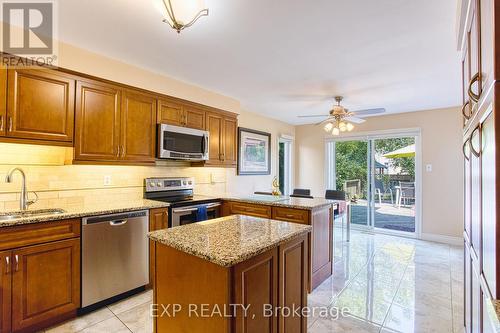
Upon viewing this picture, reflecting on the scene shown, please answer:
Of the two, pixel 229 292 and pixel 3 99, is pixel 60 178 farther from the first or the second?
pixel 229 292

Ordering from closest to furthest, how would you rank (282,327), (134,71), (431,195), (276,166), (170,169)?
(282,327)
(134,71)
(170,169)
(431,195)
(276,166)

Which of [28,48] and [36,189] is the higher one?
[28,48]

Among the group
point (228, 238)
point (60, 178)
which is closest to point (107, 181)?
point (60, 178)

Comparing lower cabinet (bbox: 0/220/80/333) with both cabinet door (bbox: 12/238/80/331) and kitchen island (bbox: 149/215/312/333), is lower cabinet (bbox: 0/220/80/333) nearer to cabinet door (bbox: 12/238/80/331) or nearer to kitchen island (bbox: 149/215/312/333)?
cabinet door (bbox: 12/238/80/331)

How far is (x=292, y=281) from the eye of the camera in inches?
60.5

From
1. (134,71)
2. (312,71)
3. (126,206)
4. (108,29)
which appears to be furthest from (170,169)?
(312,71)

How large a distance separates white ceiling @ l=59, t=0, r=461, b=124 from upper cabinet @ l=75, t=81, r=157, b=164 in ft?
1.35

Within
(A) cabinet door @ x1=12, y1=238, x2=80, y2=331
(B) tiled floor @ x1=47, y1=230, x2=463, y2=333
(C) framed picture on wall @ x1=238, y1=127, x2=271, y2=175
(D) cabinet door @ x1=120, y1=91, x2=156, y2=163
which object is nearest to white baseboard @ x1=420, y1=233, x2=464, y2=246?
(B) tiled floor @ x1=47, y1=230, x2=463, y2=333

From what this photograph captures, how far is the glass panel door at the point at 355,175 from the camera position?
5340 mm

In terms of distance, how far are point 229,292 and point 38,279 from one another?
1.78 meters

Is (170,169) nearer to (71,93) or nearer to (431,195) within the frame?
(71,93)

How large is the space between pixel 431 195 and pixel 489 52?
4603 mm

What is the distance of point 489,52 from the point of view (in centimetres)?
87

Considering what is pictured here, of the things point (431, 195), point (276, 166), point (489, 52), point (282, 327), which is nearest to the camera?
point (489, 52)
